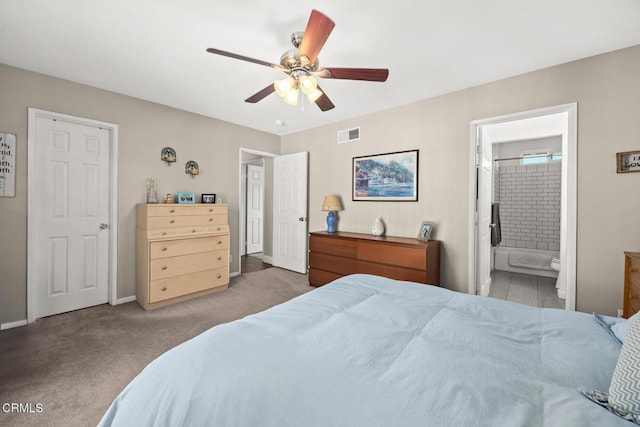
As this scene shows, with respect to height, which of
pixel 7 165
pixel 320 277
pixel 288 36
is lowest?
pixel 320 277

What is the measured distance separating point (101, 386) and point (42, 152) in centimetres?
251

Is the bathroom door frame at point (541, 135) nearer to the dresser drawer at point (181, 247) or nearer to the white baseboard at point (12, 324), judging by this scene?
the dresser drawer at point (181, 247)

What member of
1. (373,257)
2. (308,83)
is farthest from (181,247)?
(308,83)

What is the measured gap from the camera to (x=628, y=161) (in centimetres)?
227

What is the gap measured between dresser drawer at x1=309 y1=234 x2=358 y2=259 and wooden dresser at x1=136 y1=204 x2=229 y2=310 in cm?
128

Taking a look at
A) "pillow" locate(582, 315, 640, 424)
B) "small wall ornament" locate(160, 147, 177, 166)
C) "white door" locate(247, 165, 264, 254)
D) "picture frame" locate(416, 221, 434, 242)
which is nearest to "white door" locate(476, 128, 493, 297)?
"picture frame" locate(416, 221, 434, 242)

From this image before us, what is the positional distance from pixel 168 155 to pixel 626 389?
434 cm

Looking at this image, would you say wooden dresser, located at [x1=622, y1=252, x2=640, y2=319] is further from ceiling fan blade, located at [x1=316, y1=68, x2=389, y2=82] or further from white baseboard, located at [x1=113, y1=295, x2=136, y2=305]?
white baseboard, located at [x1=113, y1=295, x2=136, y2=305]

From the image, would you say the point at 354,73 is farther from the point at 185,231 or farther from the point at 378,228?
the point at 185,231

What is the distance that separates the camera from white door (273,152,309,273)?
471 centimetres

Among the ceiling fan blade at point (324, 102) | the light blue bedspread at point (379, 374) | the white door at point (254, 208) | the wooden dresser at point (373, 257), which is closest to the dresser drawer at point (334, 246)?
the wooden dresser at point (373, 257)

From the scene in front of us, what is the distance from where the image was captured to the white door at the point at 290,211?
4715 millimetres

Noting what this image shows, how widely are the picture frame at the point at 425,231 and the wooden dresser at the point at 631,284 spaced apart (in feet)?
5.23

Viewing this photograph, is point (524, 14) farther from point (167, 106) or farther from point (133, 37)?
point (167, 106)
